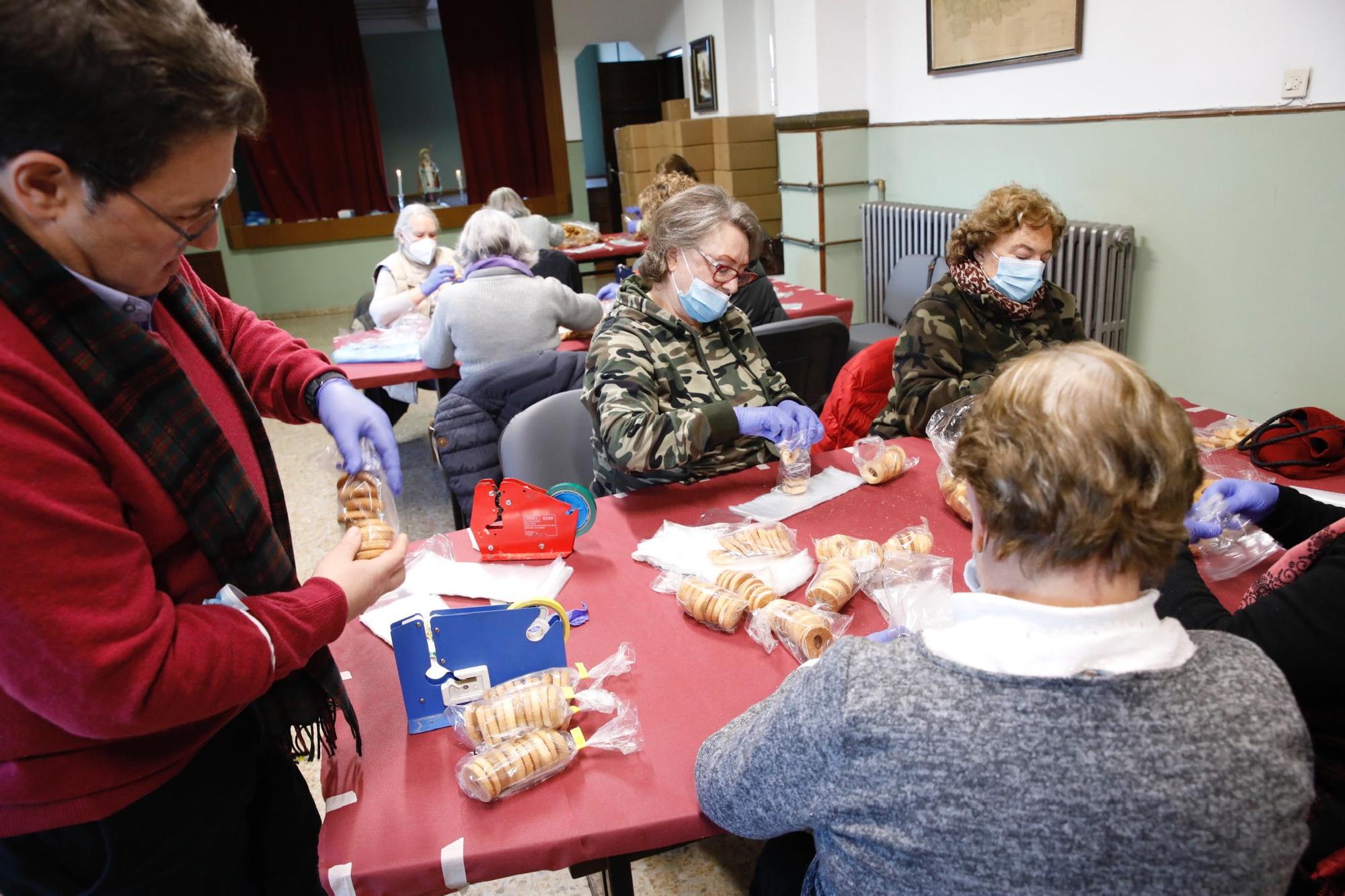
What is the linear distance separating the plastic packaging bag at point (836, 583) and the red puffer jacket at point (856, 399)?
3.63ft

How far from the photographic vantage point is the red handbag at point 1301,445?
1.93 m

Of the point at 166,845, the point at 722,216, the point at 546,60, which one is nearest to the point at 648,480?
the point at 722,216

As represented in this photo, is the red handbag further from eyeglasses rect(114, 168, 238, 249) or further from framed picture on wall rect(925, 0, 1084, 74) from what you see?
framed picture on wall rect(925, 0, 1084, 74)

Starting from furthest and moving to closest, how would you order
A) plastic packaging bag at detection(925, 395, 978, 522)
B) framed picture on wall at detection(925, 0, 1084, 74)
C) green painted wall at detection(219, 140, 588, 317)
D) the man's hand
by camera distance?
1. green painted wall at detection(219, 140, 588, 317)
2. framed picture on wall at detection(925, 0, 1084, 74)
3. plastic packaging bag at detection(925, 395, 978, 522)
4. the man's hand

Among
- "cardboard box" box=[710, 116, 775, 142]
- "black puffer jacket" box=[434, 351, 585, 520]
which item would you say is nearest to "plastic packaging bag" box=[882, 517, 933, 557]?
"black puffer jacket" box=[434, 351, 585, 520]

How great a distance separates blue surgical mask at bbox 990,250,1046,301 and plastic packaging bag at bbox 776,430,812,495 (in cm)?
98

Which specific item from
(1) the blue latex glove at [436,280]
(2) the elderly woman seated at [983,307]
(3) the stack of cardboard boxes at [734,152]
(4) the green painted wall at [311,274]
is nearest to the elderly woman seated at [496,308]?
(1) the blue latex glove at [436,280]

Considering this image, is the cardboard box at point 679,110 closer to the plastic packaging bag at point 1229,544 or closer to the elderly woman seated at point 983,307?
the elderly woman seated at point 983,307

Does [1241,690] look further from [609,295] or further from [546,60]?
[546,60]

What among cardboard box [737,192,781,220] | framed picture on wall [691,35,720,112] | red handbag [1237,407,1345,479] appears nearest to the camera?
red handbag [1237,407,1345,479]

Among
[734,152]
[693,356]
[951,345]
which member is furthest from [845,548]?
[734,152]

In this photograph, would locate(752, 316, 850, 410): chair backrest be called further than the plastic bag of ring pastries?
Yes

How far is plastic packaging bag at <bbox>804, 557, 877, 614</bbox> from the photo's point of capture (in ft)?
4.84

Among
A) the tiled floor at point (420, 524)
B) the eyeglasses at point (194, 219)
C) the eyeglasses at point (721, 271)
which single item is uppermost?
the eyeglasses at point (194, 219)
